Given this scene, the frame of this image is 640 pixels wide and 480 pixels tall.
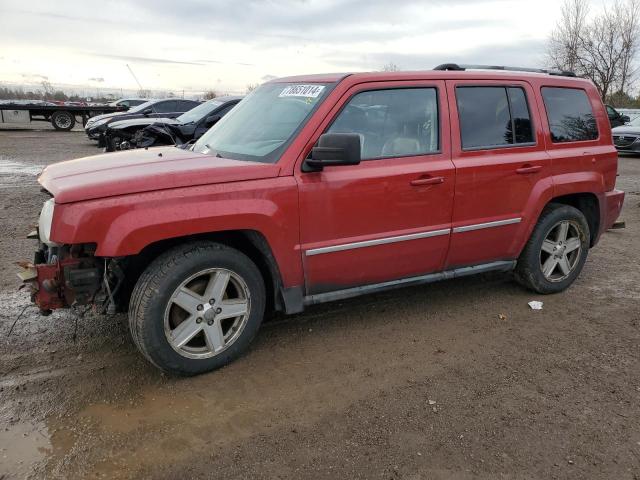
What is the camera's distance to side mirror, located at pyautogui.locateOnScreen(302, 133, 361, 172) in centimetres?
317

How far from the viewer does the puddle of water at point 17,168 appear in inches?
443

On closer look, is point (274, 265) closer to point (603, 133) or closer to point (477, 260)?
point (477, 260)

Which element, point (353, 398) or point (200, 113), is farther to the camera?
point (200, 113)

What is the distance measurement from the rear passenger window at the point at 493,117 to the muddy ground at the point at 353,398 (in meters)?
1.42

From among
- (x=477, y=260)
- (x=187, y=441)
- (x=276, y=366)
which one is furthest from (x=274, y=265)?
(x=477, y=260)

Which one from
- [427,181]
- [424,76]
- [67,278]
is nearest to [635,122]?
[424,76]

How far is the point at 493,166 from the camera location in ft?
13.2

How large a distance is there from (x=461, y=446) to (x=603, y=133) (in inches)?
137

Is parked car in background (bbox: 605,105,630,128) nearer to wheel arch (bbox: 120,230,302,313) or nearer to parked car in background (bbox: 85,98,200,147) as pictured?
parked car in background (bbox: 85,98,200,147)

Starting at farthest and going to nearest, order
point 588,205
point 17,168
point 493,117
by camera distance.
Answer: point 17,168
point 588,205
point 493,117

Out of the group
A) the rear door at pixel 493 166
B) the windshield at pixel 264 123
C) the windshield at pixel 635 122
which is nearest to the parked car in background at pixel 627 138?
the windshield at pixel 635 122

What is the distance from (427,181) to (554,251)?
68.5 inches

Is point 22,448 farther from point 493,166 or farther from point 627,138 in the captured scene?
point 627,138

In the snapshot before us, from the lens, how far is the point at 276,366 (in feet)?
11.4
